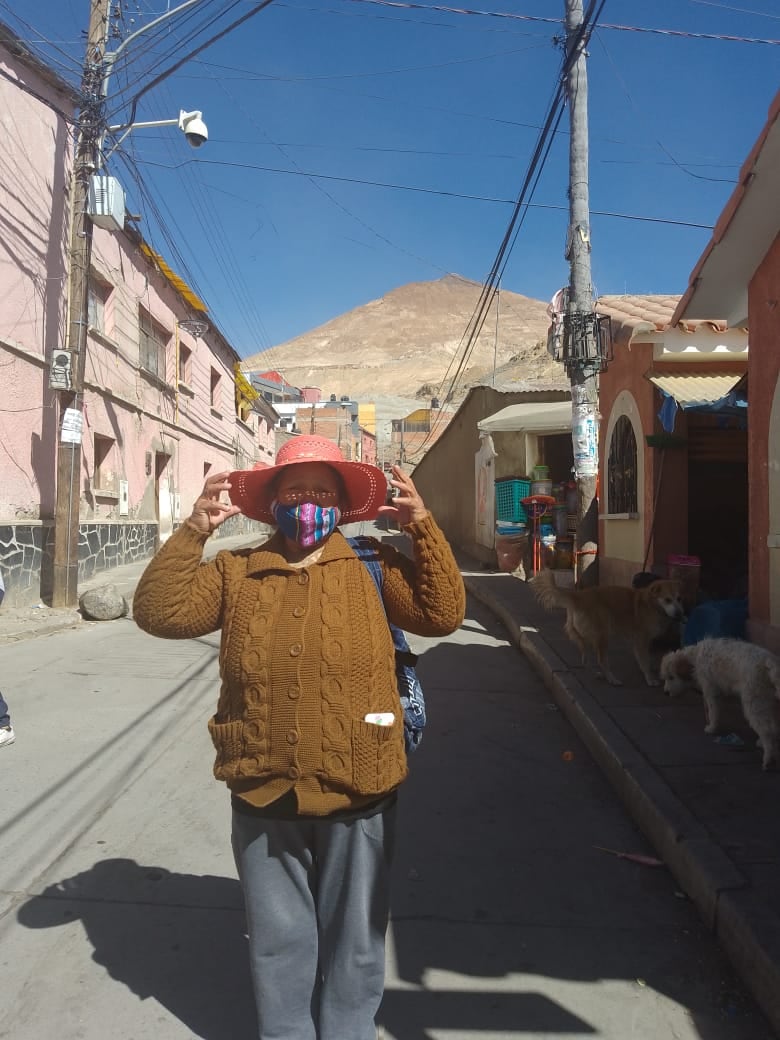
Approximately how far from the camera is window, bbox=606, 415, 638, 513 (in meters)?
9.91

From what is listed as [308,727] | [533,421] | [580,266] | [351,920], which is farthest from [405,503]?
[533,421]

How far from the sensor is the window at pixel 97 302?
13570 millimetres

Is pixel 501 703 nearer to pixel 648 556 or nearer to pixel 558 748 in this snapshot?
pixel 558 748

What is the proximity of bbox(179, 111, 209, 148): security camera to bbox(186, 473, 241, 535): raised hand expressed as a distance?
10.9m

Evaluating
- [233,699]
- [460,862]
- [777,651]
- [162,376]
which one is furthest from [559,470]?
[233,699]

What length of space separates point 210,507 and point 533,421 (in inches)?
524

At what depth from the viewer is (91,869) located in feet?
11.1

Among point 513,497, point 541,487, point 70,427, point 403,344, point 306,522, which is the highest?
point 403,344

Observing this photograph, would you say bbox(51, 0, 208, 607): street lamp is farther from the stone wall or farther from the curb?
the curb

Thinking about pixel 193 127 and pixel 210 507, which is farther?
pixel 193 127

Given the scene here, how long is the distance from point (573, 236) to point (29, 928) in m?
9.13

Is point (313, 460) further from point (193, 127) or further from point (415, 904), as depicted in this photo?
point (193, 127)

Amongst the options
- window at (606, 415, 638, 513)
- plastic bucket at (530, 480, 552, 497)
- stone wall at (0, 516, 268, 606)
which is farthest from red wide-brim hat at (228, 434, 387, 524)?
plastic bucket at (530, 480, 552, 497)

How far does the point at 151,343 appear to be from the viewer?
56.8ft
